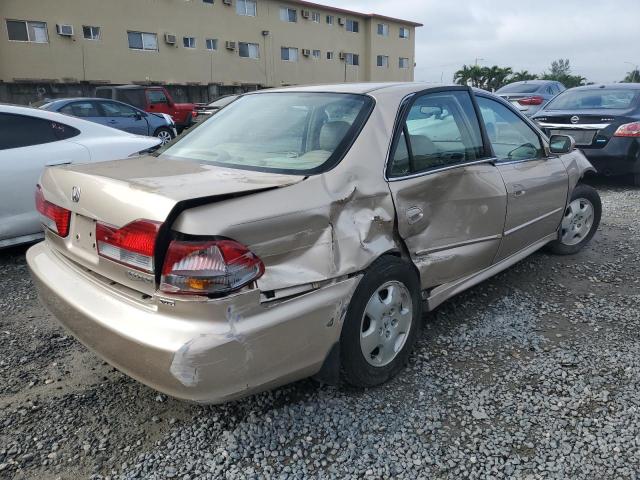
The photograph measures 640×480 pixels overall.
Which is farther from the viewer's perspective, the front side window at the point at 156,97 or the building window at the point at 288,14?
the building window at the point at 288,14

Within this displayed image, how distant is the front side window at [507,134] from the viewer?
3.55 m

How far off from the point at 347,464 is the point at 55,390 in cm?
159

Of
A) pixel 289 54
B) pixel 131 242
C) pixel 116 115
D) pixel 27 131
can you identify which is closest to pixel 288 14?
pixel 289 54

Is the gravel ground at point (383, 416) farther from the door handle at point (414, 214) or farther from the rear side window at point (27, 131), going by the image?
the rear side window at point (27, 131)

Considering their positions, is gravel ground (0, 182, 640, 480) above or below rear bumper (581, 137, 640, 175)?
below

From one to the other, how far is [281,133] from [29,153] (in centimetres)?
287

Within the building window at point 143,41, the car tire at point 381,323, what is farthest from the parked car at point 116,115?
the building window at point 143,41

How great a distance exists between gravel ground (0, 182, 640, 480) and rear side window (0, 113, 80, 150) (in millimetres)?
1870

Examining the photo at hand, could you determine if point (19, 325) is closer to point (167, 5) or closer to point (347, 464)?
point (347, 464)

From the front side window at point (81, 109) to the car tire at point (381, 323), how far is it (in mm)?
11171

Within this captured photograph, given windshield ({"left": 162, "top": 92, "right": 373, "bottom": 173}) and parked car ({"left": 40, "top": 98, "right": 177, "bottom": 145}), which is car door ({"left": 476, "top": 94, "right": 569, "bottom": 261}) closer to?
windshield ({"left": 162, "top": 92, "right": 373, "bottom": 173})

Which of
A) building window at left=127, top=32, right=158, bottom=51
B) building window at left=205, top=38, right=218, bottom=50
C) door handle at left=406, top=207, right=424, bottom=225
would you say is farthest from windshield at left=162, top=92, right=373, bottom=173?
building window at left=205, top=38, right=218, bottom=50

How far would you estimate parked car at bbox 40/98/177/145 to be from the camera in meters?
11.6

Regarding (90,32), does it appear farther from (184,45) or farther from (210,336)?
(210,336)
